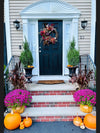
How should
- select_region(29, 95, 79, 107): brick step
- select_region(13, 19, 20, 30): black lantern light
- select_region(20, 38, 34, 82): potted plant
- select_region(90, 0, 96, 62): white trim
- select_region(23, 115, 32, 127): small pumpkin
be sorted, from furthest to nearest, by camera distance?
select_region(90, 0, 96, 62): white trim, select_region(13, 19, 20, 30): black lantern light, select_region(20, 38, 34, 82): potted plant, select_region(29, 95, 79, 107): brick step, select_region(23, 115, 32, 127): small pumpkin

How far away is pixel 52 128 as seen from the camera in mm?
2115

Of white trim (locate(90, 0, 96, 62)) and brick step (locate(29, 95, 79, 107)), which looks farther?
white trim (locate(90, 0, 96, 62))

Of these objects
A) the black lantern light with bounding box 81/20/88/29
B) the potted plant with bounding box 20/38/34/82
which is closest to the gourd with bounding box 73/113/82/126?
the potted plant with bounding box 20/38/34/82

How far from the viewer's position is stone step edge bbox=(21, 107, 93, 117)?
232 centimetres

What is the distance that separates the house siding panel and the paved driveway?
2536mm

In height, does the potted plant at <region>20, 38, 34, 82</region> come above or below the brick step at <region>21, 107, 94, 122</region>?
above

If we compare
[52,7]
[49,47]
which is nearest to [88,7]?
[52,7]

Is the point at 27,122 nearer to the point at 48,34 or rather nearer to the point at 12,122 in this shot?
the point at 12,122

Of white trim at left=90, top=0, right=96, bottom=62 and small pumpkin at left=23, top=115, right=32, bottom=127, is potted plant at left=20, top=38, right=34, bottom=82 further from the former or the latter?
white trim at left=90, top=0, right=96, bottom=62

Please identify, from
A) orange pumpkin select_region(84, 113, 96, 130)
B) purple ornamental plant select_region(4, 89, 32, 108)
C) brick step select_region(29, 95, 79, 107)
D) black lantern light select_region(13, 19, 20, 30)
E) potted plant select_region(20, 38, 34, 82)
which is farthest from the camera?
black lantern light select_region(13, 19, 20, 30)

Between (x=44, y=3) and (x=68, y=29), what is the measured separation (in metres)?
1.21

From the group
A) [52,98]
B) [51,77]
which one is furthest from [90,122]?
[51,77]

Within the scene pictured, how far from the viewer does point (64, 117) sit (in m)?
2.33

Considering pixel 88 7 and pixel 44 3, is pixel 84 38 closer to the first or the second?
pixel 88 7
